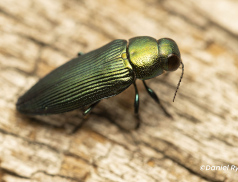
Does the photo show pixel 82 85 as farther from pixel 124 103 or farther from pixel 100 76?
pixel 124 103

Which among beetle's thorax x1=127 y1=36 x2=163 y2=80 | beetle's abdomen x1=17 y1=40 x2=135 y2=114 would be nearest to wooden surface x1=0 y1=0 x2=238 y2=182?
beetle's abdomen x1=17 y1=40 x2=135 y2=114

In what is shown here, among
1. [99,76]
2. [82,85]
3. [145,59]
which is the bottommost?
[82,85]

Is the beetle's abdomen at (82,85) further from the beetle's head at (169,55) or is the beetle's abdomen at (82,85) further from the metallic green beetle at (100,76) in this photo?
the beetle's head at (169,55)

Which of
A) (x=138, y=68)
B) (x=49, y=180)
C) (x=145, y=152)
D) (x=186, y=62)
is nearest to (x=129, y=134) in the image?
(x=145, y=152)

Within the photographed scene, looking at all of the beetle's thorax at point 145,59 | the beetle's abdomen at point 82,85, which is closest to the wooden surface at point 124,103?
the beetle's abdomen at point 82,85

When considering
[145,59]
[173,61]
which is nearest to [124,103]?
[145,59]

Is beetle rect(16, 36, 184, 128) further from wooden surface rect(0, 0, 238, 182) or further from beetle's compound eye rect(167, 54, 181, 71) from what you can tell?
wooden surface rect(0, 0, 238, 182)

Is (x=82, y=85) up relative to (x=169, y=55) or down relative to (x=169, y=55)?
down
